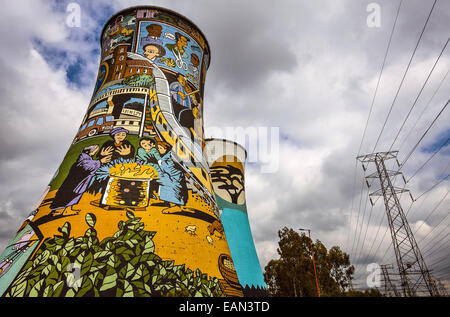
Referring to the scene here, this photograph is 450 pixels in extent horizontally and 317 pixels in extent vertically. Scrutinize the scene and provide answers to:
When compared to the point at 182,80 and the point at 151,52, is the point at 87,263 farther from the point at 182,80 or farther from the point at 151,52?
the point at 151,52

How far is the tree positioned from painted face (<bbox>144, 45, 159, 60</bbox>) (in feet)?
72.7

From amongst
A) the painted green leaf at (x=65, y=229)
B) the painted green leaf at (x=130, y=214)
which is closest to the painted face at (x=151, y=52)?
the painted green leaf at (x=130, y=214)

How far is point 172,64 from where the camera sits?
10.1 m

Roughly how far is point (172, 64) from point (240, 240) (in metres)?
8.28

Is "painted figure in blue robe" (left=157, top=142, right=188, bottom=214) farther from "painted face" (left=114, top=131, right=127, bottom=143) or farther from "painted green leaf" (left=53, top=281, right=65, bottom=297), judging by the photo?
"painted green leaf" (left=53, top=281, right=65, bottom=297)

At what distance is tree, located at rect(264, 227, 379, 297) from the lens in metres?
25.1

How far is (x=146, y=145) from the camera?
26.1ft

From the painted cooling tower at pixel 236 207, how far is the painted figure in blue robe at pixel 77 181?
256 inches

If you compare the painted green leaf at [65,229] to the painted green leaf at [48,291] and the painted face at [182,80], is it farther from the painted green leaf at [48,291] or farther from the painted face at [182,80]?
the painted face at [182,80]

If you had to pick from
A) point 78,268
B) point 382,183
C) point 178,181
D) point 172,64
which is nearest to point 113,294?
point 78,268

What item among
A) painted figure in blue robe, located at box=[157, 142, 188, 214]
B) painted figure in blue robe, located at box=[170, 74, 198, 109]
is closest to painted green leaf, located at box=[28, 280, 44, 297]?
painted figure in blue robe, located at box=[157, 142, 188, 214]

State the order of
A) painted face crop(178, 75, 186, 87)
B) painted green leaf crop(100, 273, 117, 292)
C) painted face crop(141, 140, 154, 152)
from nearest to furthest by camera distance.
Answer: painted green leaf crop(100, 273, 117, 292) < painted face crop(141, 140, 154, 152) < painted face crop(178, 75, 186, 87)
